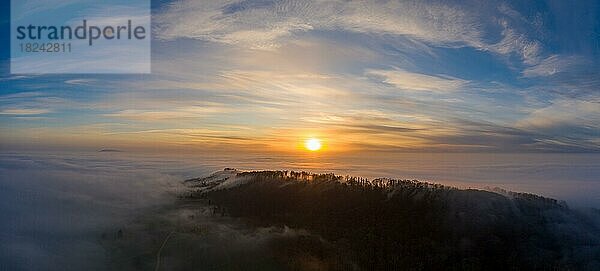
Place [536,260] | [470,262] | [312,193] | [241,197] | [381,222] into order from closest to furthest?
[312,193] < [241,197] < [381,222] < [470,262] < [536,260]

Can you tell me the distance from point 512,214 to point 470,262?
163 cm

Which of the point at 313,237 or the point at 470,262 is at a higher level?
the point at 313,237

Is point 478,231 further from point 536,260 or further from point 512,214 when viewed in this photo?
point 536,260

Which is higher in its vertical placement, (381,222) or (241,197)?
(241,197)

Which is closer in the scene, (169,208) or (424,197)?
(169,208)

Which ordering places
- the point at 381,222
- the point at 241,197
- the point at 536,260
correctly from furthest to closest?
the point at 536,260 < the point at 381,222 < the point at 241,197

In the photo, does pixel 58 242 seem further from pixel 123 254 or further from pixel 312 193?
pixel 312 193

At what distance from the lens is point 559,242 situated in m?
10.7

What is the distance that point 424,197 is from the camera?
793 centimetres

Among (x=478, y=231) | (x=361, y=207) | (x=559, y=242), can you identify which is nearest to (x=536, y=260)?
(x=559, y=242)

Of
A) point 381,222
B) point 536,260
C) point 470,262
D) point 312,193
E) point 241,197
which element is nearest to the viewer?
point 312,193

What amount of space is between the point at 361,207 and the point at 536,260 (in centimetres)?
541

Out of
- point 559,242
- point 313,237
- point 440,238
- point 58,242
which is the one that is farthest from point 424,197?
point 58,242

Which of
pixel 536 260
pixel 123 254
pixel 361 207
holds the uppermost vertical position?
pixel 361 207
